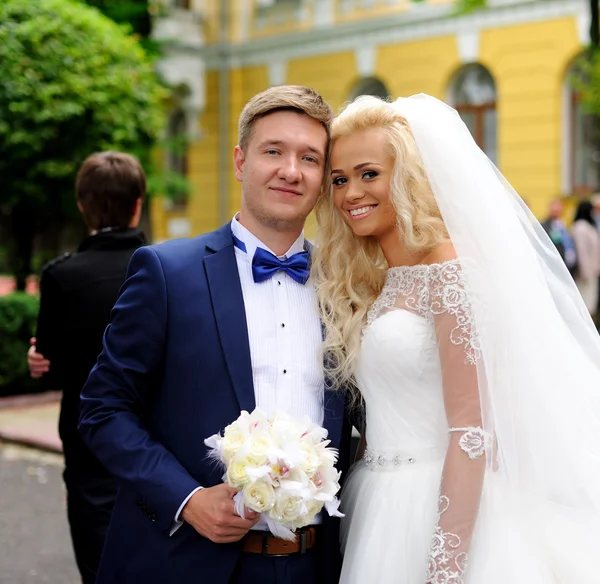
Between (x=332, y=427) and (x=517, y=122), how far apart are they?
1558 cm

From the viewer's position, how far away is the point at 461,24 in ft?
59.5

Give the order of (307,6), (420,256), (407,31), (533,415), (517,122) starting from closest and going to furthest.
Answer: (533,415), (420,256), (517,122), (407,31), (307,6)

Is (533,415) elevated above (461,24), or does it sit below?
below

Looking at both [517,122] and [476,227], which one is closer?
[476,227]

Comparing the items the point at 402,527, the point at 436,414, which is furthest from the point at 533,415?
the point at 402,527

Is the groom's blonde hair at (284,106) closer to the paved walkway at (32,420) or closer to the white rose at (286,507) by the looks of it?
the white rose at (286,507)

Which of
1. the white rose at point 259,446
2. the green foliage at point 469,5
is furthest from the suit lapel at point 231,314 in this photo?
the green foliage at point 469,5

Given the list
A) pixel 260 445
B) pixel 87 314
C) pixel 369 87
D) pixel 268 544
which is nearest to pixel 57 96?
pixel 87 314

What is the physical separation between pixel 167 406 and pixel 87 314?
1345 mm

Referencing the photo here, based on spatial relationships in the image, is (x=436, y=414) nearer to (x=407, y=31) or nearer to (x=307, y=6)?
(x=407, y=31)

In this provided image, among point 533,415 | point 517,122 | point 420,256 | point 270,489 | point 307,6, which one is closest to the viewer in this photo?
point 270,489

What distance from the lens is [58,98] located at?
1015cm

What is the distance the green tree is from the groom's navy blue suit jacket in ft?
25.4

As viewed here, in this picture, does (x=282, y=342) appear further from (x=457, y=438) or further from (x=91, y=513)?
(x=91, y=513)
